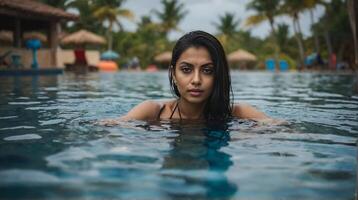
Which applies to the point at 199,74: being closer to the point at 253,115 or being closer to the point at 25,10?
the point at 253,115

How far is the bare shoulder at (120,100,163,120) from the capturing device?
3.75 metres

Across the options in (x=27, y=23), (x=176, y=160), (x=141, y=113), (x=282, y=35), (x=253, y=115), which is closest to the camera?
(x=176, y=160)

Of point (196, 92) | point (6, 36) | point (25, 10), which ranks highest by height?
point (25, 10)

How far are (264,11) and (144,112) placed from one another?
120 feet

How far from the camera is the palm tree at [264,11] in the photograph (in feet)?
123

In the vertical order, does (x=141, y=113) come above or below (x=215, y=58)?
below

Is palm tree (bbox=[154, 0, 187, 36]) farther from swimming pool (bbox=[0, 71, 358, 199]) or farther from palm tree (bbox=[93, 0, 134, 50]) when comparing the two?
swimming pool (bbox=[0, 71, 358, 199])

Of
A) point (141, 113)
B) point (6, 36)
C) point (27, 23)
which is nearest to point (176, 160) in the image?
point (141, 113)

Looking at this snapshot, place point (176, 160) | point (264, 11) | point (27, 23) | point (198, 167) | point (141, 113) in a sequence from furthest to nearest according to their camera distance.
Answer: point (264, 11) < point (27, 23) < point (141, 113) < point (176, 160) < point (198, 167)

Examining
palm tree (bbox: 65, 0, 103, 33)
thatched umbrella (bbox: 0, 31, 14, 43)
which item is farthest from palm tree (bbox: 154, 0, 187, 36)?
thatched umbrella (bbox: 0, 31, 14, 43)

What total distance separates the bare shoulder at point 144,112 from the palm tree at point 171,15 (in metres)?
43.6

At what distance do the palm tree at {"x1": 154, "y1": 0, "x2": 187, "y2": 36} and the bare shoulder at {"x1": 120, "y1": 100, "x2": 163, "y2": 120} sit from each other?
4365 cm

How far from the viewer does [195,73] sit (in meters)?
3.30

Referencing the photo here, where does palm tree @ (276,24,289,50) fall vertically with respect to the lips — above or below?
above
